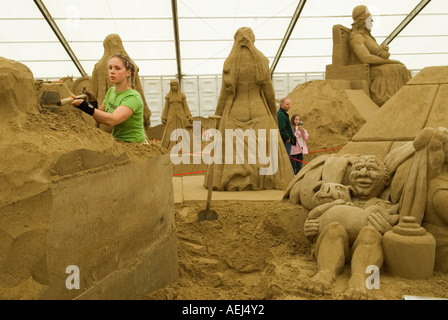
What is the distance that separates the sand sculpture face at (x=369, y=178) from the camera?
319cm

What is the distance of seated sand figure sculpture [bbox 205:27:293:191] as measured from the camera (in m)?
5.66

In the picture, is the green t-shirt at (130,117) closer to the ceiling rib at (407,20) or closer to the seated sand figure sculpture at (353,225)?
the seated sand figure sculpture at (353,225)

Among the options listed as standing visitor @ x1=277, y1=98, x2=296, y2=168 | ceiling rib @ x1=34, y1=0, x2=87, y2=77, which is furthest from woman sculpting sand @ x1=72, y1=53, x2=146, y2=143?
ceiling rib @ x1=34, y1=0, x2=87, y2=77

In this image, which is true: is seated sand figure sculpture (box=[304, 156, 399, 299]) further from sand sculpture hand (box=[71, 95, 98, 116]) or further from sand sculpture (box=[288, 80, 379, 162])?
sand sculpture (box=[288, 80, 379, 162])

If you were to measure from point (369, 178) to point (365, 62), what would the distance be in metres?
6.92

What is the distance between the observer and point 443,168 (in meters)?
2.88

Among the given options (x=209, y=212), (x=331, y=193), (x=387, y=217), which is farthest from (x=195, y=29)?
(x=387, y=217)

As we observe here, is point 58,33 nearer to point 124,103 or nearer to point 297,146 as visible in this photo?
point 297,146

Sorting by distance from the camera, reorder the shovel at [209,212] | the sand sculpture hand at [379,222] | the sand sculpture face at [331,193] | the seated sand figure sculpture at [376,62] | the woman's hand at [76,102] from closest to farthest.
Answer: the woman's hand at [76,102] < the sand sculpture hand at [379,222] < the sand sculpture face at [331,193] < the shovel at [209,212] < the seated sand figure sculpture at [376,62]

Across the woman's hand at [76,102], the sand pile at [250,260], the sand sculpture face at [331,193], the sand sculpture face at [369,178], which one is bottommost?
the sand pile at [250,260]

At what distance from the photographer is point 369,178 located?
3.19 meters

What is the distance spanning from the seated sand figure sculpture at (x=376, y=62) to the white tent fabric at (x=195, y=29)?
8.75 feet

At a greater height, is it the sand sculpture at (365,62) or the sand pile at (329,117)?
the sand sculpture at (365,62)

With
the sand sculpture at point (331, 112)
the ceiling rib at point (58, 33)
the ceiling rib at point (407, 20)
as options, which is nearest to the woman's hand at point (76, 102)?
the sand sculpture at point (331, 112)
